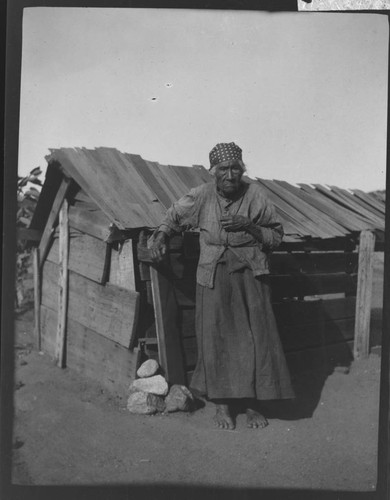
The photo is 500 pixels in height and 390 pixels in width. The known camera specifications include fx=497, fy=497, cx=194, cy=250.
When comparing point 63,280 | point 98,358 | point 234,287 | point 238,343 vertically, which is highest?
point 234,287

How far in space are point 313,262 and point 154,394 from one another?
274 centimetres

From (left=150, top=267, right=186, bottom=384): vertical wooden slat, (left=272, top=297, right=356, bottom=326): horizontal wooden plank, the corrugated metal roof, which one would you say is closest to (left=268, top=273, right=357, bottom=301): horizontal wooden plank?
(left=272, top=297, right=356, bottom=326): horizontal wooden plank

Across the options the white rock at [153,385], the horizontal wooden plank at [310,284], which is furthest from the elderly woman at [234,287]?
the horizontal wooden plank at [310,284]

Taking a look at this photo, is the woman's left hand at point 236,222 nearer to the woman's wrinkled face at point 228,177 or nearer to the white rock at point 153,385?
the woman's wrinkled face at point 228,177

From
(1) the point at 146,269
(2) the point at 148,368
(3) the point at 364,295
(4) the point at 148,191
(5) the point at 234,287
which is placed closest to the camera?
(5) the point at 234,287

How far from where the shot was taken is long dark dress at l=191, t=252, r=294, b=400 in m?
3.95

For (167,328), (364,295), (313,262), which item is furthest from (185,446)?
(364,295)

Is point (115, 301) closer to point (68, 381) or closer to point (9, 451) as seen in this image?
point (68, 381)

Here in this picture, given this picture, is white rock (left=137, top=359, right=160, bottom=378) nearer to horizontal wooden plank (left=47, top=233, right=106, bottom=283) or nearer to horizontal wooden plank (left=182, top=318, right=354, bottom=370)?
horizontal wooden plank (left=182, top=318, right=354, bottom=370)

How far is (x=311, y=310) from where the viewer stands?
586cm

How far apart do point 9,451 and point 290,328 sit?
3272 millimetres

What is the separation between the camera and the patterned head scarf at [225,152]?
152 inches

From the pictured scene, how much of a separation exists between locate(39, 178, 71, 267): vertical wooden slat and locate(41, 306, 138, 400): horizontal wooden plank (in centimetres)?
79

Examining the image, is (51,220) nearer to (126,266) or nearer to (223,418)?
(126,266)
